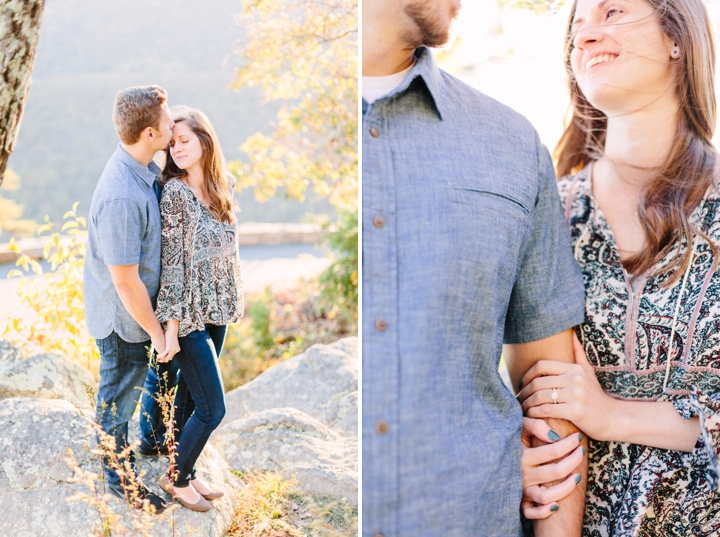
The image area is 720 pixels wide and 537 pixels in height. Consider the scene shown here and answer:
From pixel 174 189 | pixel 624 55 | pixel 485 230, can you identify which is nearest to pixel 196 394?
pixel 174 189

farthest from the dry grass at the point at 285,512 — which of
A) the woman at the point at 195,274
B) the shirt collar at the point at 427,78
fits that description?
the shirt collar at the point at 427,78


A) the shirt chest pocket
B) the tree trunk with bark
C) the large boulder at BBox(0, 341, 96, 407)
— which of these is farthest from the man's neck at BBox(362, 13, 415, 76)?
the large boulder at BBox(0, 341, 96, 407)

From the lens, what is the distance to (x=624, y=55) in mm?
1502

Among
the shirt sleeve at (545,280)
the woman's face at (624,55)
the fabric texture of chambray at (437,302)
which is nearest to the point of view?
the fabric texture of chambray at (437,302)

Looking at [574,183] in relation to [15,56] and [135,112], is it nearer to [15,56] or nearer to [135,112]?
[135,112]

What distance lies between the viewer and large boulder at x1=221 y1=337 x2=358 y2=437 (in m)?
2.28

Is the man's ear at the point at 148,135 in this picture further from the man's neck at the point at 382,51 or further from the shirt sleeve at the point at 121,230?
the man's neck at the point at 382,51

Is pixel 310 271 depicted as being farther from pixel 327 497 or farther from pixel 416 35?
pixel 416 35

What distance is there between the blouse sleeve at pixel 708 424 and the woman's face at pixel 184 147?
1.31 m

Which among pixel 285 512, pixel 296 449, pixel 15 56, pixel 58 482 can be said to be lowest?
pixel 285 512

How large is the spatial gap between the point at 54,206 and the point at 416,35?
9.16 feet

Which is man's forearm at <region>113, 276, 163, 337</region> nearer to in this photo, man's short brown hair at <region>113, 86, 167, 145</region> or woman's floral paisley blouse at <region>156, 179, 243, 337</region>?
woman's floral paisley blouse at <region>156, 179, 243, 337</region>

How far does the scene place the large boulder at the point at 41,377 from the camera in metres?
1.81

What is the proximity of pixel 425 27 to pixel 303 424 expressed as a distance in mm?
1418
